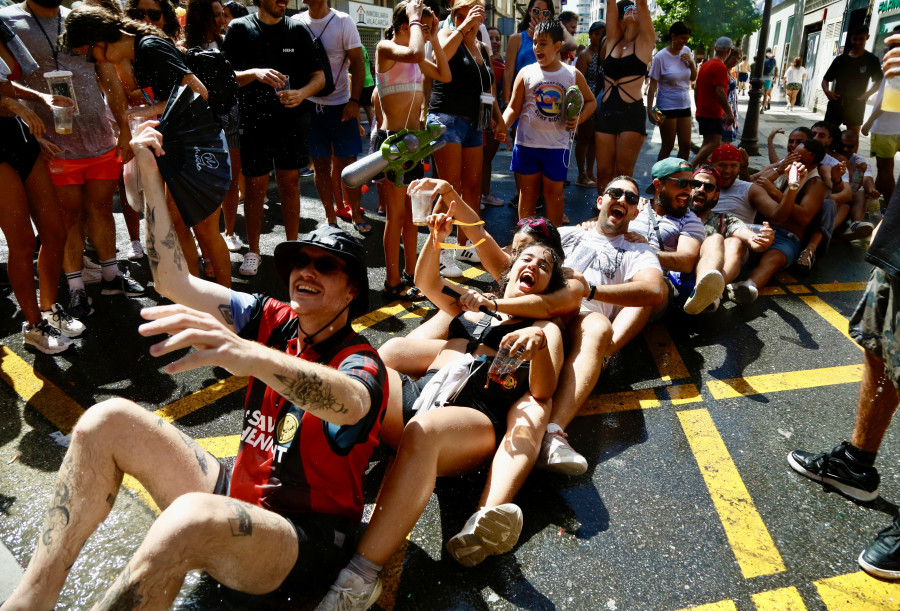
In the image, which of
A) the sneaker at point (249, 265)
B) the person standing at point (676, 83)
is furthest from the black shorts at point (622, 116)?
the sneaker at point (249, 265)

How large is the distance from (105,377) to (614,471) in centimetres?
292

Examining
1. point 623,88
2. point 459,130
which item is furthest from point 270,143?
point 623,88

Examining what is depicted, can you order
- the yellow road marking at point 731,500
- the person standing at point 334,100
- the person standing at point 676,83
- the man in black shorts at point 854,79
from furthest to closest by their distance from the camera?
the man in black shorts at point 854,79
the person standing at point 676,83
the person standing at point 334,100
the yellow road marking at point 731,500

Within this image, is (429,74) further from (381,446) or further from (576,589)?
(576,589)

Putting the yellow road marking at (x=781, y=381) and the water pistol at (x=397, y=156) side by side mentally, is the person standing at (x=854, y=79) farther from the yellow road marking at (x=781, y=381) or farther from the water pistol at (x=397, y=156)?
the water pistol at (x=397, y=156)

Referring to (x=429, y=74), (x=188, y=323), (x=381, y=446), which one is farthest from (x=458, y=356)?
(x=429, y=74)

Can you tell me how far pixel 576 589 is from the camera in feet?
7.18

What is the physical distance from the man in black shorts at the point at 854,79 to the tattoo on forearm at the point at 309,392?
353 inches

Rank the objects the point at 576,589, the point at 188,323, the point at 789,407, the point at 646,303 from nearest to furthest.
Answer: the point at 188,323, the point at 576,589, the point at 789,407, the point at 646,303

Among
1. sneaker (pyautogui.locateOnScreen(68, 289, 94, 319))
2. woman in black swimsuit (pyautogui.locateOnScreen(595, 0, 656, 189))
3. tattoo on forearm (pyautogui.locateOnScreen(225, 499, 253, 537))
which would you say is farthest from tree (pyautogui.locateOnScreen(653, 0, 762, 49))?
tattoo on forearm (pyautogui.locateOnScreen(225, 499, 253, 537))

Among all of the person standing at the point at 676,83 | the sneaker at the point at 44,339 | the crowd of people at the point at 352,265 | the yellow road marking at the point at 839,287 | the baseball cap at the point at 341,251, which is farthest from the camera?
the person standing at the point at 676,83

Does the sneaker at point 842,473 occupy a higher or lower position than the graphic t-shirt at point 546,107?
lower

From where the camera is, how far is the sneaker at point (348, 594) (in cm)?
189

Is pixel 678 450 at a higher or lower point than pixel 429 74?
lower
